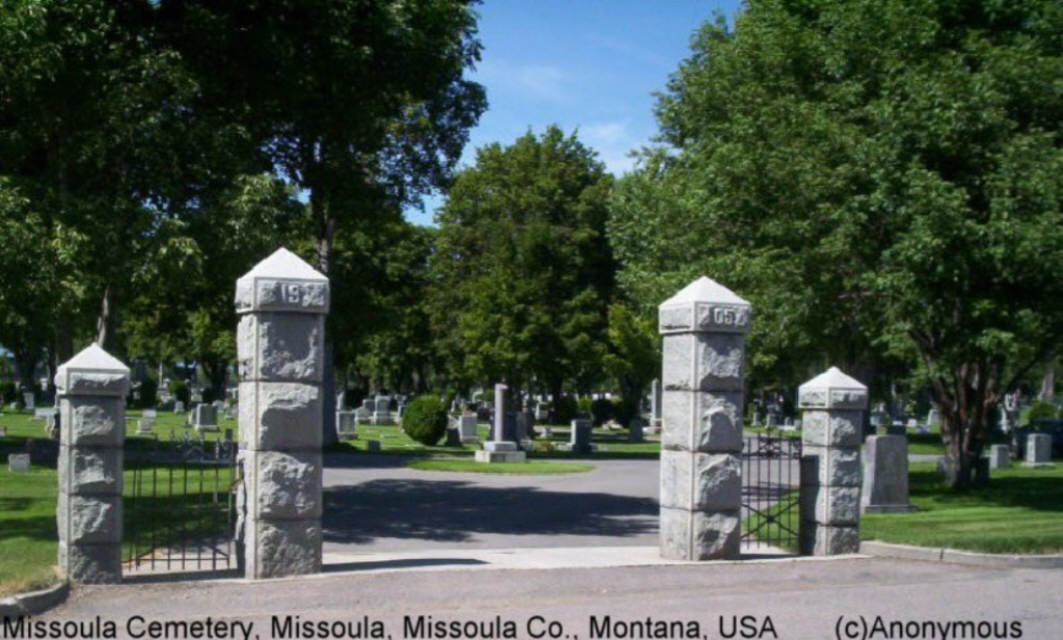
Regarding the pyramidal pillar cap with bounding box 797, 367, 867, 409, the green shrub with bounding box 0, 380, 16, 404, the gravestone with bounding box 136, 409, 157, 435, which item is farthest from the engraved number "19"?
the green shrub with bounding box 0, 380, 16, 404

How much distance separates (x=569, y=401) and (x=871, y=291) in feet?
123

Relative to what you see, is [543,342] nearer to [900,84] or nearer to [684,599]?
[900,84]

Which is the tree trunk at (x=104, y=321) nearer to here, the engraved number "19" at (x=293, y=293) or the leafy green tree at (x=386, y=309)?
the engraved number "19" at (x=293, y=293)

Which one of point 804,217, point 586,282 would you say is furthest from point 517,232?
point 804,217

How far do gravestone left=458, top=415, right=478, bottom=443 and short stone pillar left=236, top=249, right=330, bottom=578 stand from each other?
95.8 feet

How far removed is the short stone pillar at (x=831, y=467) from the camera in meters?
14.2

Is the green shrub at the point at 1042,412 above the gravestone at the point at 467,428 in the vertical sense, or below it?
above

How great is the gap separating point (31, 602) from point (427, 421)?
94.3 feet

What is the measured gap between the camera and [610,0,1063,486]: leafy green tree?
62.5 ft

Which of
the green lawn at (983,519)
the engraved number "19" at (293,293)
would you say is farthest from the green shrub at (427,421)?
the engraved number "19" at (293,293)

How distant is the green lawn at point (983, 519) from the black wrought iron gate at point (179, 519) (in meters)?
7.54

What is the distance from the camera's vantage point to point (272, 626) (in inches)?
383

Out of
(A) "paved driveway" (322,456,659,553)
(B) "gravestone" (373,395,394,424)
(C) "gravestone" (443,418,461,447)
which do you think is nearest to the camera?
(A) "paved driveway" (322,456,659,553)

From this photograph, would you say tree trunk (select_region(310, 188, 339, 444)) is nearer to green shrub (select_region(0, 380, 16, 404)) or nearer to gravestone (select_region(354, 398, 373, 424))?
gravestone (select_region(354, 398, 373, 424))
